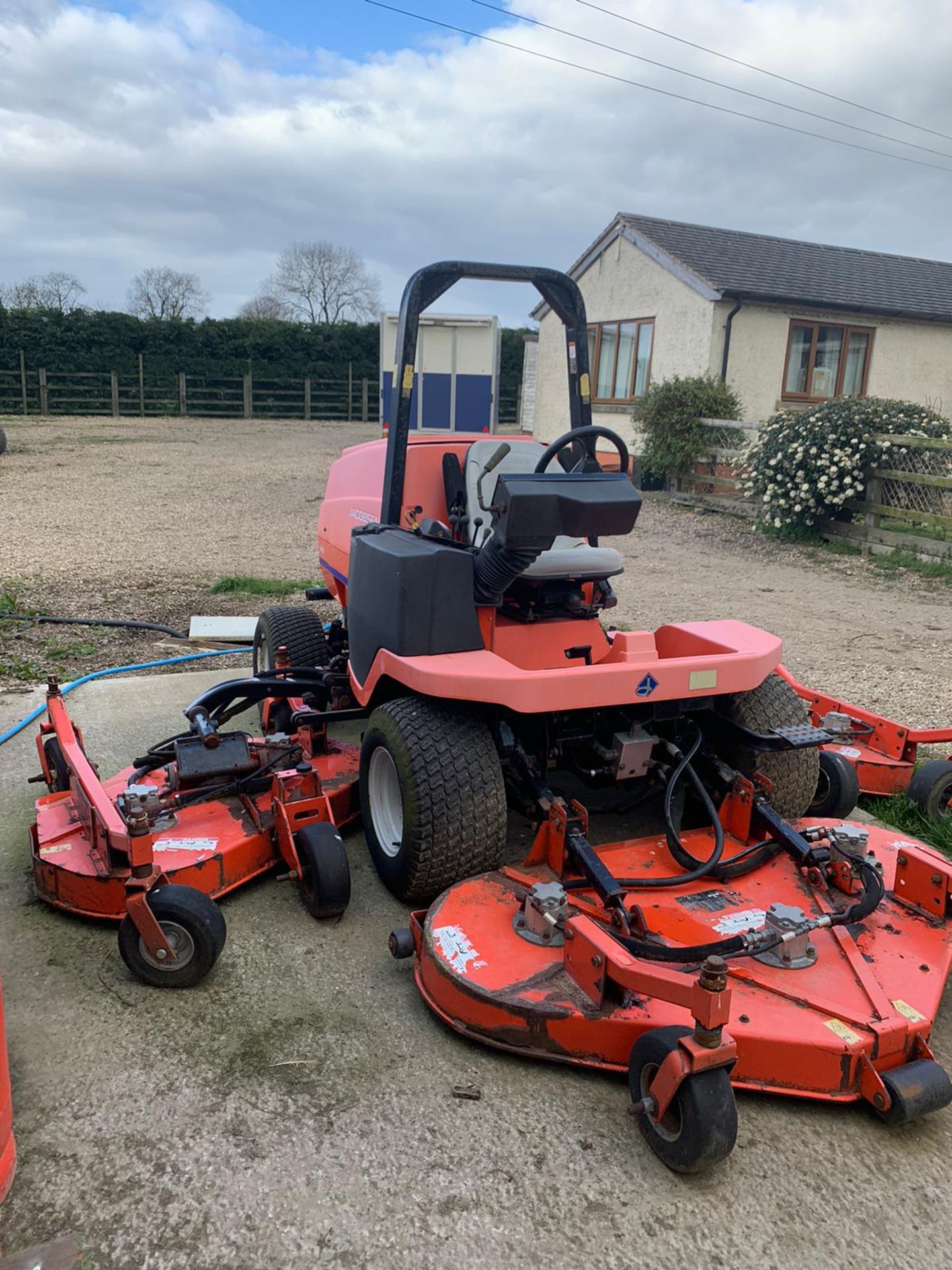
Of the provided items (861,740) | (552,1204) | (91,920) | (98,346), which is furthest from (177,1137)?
(98,346)

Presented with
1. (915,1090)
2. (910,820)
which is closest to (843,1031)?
(915,1090)

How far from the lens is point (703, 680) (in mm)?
3248

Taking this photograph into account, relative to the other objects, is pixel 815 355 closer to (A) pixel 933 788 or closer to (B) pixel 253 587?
(B) pixel 253 587

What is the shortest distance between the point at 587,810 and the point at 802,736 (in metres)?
0.78

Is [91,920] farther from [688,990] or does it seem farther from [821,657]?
[821,657]

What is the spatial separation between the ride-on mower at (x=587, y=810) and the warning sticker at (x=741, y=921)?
1 cm

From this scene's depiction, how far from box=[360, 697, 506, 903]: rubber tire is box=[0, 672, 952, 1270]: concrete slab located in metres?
0.34

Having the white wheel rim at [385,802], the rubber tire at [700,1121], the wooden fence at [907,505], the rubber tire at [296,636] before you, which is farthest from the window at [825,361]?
the rubber tire at [700,1121]

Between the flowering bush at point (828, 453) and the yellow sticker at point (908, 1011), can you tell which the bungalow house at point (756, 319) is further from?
the yellow sticker at point (908, 1011)

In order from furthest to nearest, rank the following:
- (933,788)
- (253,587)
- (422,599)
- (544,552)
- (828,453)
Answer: (828,453)
(253,587)
(933,788)
(544,552)
(422,599)

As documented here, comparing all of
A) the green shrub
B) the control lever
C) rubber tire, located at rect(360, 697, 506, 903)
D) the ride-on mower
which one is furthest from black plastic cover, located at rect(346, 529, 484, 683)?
the green shrub

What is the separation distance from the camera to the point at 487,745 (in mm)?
3166

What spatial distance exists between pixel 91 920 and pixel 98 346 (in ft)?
91.6

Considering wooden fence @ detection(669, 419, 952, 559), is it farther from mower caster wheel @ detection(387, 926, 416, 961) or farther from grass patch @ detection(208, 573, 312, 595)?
mower caster wheel @ detection(387, 926, 416, 961)
